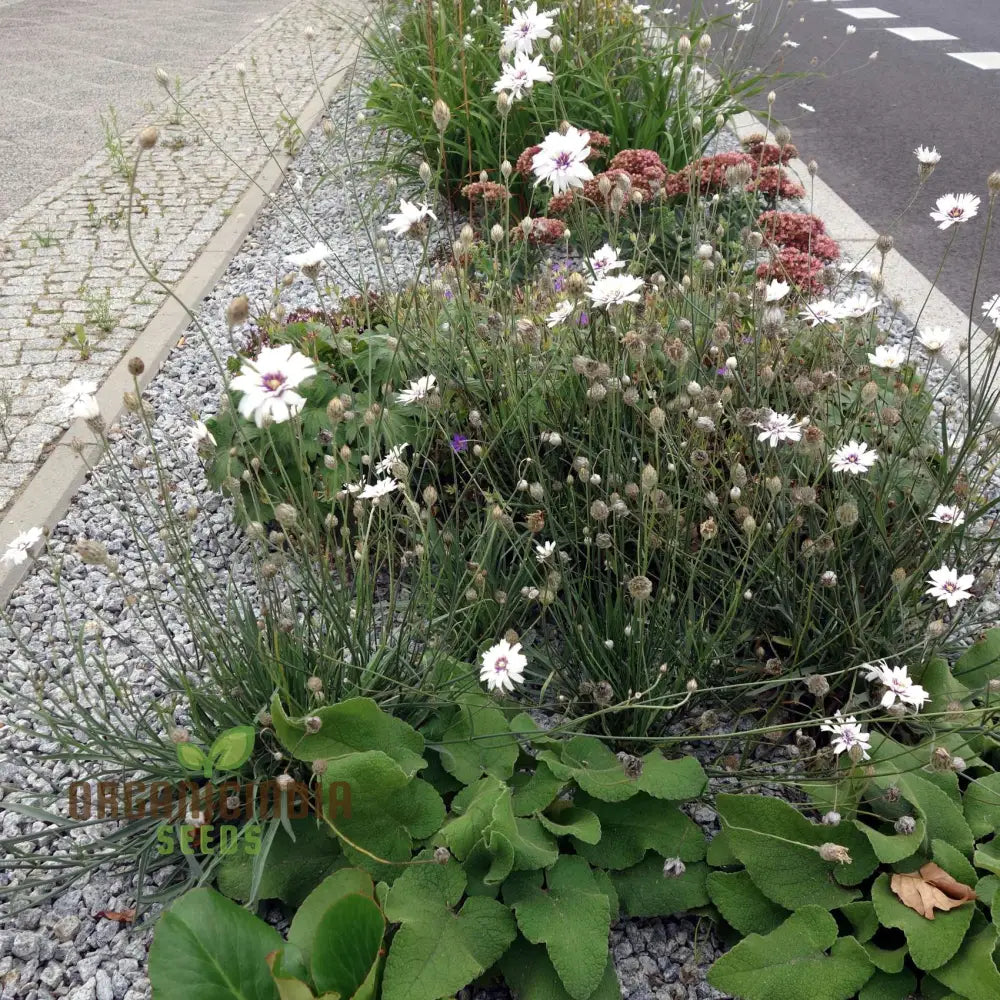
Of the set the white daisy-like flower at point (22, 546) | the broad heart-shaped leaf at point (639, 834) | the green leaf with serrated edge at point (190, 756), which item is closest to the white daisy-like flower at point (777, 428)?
the broad heart-shaped leaf at point (639, 834)

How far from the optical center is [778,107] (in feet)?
24.2

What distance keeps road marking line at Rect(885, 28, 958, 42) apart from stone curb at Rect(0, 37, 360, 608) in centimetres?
664

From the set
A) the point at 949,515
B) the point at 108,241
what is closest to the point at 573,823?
the point at 949,515

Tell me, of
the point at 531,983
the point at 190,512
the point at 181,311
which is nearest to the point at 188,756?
the point at 190,512

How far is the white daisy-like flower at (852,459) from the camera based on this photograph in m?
1.97

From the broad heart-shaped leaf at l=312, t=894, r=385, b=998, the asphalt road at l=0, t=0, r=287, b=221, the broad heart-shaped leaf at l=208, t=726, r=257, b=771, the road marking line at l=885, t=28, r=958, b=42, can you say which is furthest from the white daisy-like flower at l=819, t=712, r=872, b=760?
the road marking line at l=885, t=28, r=958, b=42

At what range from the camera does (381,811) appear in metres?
1.78

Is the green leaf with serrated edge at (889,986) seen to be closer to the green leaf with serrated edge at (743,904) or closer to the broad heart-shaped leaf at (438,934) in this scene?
the green leaf with serrated edge at (743,904)

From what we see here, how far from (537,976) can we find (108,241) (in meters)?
4.63

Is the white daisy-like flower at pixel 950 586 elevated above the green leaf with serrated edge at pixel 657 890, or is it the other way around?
the white daisy-like flower at pixel 950 586

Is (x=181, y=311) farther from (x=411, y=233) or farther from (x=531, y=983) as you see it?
(x=531, y=983)

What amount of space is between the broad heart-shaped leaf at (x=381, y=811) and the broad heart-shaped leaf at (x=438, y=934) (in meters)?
0.07

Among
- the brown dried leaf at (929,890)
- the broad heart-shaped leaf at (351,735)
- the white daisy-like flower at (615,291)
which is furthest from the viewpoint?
the white daisy-like flower at (615,291)

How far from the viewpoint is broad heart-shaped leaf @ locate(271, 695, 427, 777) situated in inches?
70.1
